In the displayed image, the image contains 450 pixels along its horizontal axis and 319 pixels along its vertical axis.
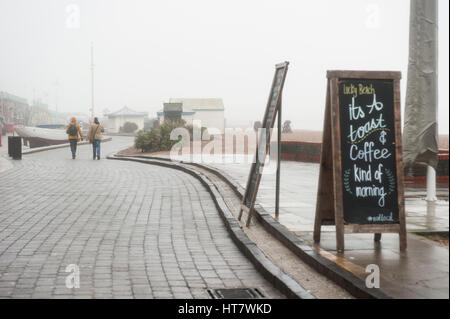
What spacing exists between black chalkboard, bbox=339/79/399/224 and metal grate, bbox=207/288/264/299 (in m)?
1.44

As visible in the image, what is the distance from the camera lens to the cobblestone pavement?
203 inches

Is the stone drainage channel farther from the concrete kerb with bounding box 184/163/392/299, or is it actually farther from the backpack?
the backpack

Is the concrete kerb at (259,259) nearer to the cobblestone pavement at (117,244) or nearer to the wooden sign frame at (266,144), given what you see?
the cobblestone pavement at (117,244)

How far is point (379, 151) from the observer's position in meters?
6.00

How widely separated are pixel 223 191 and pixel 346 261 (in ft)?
21.4

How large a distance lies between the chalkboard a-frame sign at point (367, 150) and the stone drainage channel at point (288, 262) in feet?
2.12

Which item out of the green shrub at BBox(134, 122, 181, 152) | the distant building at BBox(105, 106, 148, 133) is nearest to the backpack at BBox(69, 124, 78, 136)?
the green shrub at BBox(134, 122, 181, 152)

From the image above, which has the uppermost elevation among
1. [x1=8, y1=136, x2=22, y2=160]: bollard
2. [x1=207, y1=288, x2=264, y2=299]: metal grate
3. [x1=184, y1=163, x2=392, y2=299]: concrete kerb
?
[x1=8, y1=136, x2=22, y2=160]: bollard

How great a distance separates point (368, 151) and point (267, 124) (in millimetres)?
2276

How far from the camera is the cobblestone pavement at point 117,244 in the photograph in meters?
5.14

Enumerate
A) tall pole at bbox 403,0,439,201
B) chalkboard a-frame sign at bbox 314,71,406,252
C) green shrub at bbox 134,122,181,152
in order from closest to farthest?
chalkboard a-frame sign at bbox 314,71,406,252 → tall pole at bbox 403,0,439,201 → green shrub at bbox 134,122,181,152

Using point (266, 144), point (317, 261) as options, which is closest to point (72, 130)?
point (266, 144)
